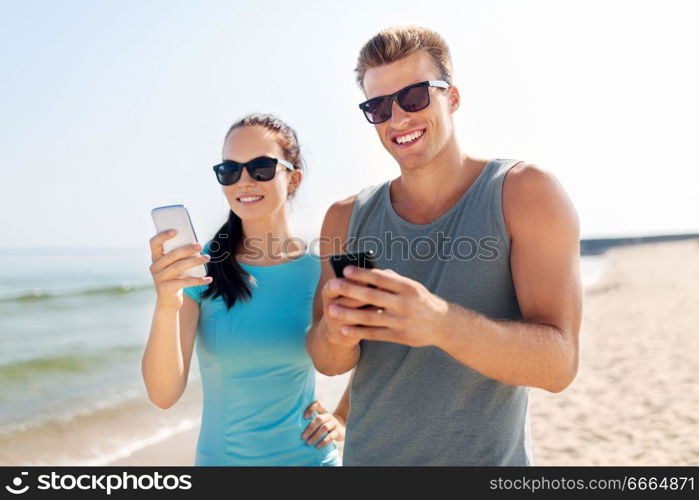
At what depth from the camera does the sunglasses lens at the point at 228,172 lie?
3.17 meters

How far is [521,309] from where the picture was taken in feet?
7.12

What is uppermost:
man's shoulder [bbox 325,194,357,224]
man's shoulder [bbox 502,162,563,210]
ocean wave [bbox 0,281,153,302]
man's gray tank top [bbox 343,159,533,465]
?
man's shoulder [bbox 502,162,563,210]

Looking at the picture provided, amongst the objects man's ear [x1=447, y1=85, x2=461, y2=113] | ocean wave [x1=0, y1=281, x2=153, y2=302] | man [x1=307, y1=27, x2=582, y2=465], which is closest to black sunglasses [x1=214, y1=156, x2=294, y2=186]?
man [x1=307, y1=27, x2=582, y2=465]

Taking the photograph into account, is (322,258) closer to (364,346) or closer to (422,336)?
(364,346)

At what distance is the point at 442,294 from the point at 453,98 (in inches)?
42.5

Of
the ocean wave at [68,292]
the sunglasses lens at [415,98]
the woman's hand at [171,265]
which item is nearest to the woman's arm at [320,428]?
the woman's hand at [171,265]

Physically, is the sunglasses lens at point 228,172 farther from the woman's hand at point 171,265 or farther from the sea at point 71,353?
the sea at point 71,353

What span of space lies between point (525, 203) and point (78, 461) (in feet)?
22.8

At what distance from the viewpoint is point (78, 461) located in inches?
284

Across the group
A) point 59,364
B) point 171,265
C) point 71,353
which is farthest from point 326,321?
point 71,353

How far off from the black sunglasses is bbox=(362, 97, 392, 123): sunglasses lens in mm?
694

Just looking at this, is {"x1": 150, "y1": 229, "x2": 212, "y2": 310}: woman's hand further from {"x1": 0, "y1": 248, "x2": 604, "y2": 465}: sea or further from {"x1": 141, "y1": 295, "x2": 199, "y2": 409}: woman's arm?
{"x1": 0, "y1": 248, "x2": 604, "y2": 465}: sea

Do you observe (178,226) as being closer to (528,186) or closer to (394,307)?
(394,307)

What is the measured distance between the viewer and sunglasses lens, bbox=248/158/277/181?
124 inches
